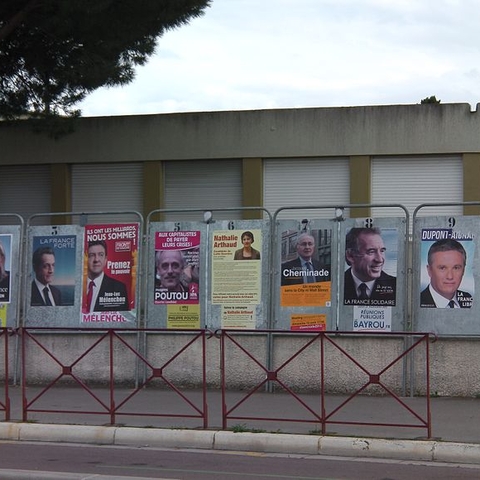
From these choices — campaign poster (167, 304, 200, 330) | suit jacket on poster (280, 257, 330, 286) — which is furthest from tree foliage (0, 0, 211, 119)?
suit jacket on poster (280, 257, 330, 286)

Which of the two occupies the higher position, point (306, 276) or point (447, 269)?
point (447, 269)

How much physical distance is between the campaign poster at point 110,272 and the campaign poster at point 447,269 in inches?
175

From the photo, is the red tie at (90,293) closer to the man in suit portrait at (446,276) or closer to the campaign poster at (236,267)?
the campaign poster at (236,267)

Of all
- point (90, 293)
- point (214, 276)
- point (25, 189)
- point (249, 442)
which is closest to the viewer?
point (249, 442)

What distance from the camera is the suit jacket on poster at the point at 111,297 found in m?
14.2

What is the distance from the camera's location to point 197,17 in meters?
18.2

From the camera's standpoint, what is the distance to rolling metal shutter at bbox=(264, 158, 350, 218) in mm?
22812

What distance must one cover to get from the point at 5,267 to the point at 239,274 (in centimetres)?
395

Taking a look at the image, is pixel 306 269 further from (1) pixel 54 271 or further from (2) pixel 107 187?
(2) pixel 107 187

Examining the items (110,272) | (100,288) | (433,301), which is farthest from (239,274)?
(433,301)

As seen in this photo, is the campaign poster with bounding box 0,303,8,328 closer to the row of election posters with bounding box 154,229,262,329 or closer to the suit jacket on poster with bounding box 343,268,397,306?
the row of election posters with bounding box 154,229,262,329

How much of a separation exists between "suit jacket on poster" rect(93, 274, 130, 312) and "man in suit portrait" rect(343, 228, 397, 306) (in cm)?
347

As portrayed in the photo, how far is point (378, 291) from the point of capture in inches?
521

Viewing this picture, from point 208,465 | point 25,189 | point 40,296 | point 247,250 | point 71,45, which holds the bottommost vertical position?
point 208,465
